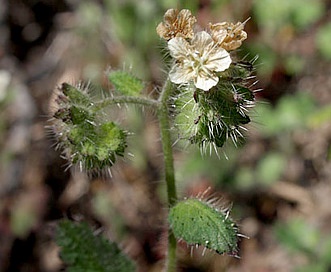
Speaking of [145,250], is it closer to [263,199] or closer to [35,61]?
[263,199]

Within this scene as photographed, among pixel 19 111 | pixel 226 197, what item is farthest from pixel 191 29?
pixel 19 111

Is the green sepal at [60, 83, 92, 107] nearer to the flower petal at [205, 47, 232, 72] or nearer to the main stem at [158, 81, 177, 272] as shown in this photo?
the main stem at [158, 81, 177, 272]

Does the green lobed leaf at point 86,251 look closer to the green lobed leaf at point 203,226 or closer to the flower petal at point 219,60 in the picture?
the green lobed leaf at point 203,226

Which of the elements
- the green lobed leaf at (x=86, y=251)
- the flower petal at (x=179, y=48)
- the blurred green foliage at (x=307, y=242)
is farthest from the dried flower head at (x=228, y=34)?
the blurred green foliage at (x=307, y=242)

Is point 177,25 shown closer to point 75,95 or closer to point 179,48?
point 179,48

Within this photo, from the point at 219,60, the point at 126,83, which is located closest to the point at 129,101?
the point at 126,83

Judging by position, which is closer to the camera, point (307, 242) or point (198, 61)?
point (198, 61)
